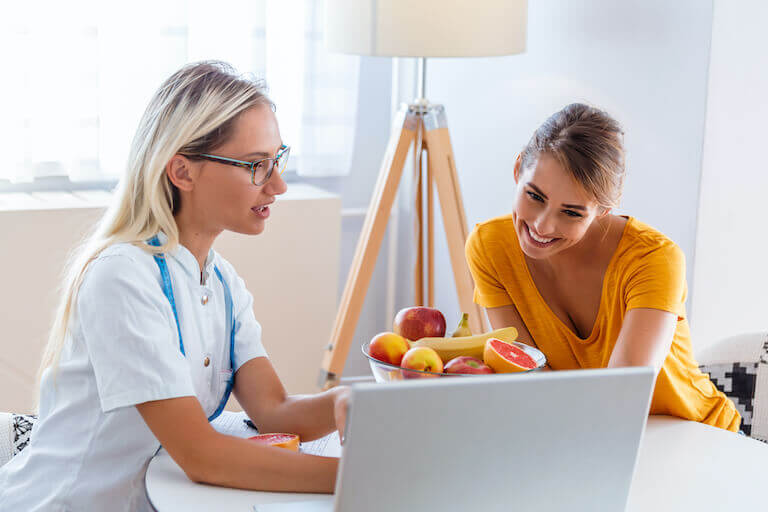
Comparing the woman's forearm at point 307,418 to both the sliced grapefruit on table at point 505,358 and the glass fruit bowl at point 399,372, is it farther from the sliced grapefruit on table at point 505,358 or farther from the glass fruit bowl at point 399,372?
the sliced grapefruit on table at point 505,358

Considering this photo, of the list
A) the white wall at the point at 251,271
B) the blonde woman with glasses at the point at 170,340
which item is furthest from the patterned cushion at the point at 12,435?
the white wall at the point at 251,271

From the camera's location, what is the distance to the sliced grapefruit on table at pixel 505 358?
1.23 m

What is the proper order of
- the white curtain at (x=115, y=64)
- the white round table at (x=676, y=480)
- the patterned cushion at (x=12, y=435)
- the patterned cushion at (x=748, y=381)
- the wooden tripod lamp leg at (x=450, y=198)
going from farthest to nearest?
the white curtain at (x=115, y=64) → the wooden tripod lamp leg at (x=450, y=198) → the patterned cushion at (x=748, y=381) → the patterned cushion at (x=12, y=435) → the white round table at (x=676, y=480)

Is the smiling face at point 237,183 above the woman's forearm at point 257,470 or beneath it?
above

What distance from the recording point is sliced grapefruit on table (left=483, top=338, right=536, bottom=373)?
123 centimetres

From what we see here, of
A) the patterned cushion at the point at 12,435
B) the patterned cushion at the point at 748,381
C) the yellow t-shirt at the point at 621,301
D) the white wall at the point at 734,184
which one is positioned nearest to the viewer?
the patterned cushion at the point at 12,435

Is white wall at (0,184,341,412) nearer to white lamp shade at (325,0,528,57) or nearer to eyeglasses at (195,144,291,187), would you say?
white lamp shade at (325,0,528,57)

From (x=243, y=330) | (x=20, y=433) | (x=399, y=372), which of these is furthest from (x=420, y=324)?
(x=20, y=433)

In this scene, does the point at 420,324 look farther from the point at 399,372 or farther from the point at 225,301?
the point at 225,301

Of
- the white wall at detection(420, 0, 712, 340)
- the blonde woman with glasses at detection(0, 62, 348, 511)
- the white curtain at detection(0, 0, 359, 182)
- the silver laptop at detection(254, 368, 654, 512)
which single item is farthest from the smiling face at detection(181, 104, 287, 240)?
the white curtain at detection(0, 0, 359, 182)

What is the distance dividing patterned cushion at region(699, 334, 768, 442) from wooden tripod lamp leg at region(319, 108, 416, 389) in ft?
3.59

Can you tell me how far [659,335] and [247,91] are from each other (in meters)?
0.81

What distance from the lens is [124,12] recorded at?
2805 mm

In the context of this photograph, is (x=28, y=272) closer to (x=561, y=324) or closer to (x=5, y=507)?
(x=5, y=507)
